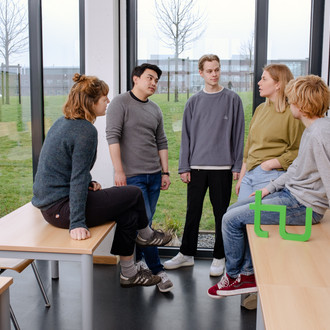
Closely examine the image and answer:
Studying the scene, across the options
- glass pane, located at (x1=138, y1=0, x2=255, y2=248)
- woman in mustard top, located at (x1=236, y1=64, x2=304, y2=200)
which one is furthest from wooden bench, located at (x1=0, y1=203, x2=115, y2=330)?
glass pane, located at (x1=138, y1=0, x2=255, y2=248)

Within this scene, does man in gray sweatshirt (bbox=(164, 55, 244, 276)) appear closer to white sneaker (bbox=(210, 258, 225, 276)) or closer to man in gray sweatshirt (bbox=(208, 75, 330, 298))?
white sneaker (bbox=(210, 258, 225, 276))

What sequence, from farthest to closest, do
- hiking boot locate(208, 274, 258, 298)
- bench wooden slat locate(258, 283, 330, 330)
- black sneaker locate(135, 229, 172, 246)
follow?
1. black sneaker locate(135, 229, 172, 246)
2. hiking boot locate(208, 274, 258, 298)
3. bench wooden slat locate(258, 283, 330, 330)

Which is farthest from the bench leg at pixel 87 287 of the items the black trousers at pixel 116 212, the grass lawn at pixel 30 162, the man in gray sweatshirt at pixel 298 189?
the grass lawn at pixel 30 162

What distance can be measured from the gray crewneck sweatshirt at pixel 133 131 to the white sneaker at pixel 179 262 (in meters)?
0.82

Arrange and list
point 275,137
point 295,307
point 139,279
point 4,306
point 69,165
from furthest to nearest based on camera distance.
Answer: point 275,137 < point 139,279 < point 69,165 < point 4,306 < point 295,307

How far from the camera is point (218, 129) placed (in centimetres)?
345

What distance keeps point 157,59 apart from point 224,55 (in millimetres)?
557

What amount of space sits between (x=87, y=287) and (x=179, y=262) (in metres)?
1.56

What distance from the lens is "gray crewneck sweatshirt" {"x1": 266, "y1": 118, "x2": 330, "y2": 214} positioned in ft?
7.30

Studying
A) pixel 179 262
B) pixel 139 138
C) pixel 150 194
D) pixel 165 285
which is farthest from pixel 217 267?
pixel 139 138

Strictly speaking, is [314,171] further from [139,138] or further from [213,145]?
[139,138]

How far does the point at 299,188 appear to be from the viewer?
2.43 m

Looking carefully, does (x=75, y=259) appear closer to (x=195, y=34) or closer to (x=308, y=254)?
(x=308, y=254)

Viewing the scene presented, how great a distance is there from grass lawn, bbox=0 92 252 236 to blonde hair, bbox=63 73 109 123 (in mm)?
1347
